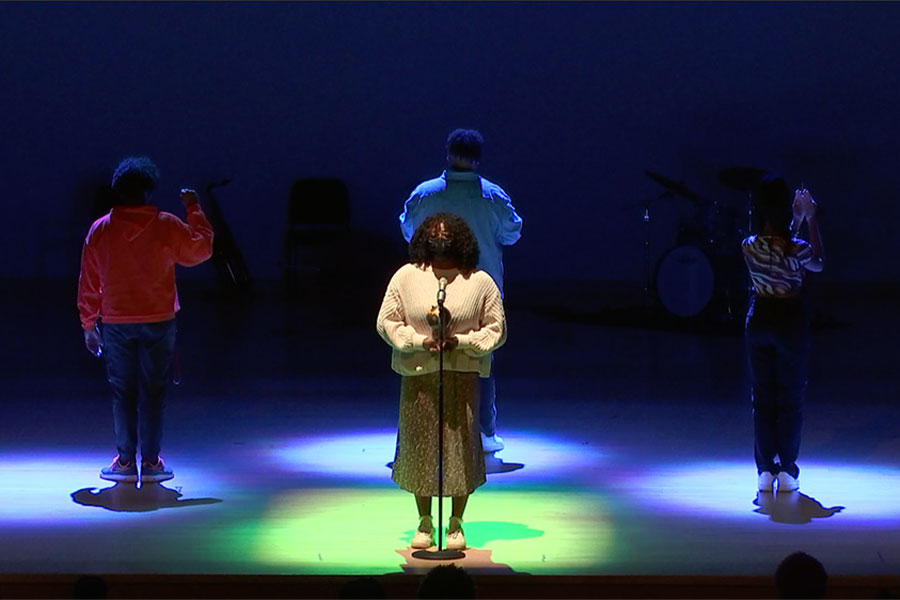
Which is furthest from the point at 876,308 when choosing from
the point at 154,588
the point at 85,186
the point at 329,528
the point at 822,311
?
the point at 154,588

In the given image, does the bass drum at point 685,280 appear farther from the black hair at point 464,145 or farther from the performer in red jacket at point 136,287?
the performer in red jacket at point 136,287

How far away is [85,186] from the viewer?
45.3ft

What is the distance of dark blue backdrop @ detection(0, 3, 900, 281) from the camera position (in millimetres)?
13477

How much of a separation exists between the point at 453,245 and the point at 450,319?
245mm

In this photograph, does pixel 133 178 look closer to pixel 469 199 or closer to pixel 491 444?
pixel 469 199

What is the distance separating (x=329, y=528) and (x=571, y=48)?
9.43 meters

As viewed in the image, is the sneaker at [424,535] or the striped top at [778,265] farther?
the striped top at [778,265]

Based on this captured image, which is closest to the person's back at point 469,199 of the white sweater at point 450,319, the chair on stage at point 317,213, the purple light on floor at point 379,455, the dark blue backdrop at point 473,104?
the purple light on floor at point 379,455

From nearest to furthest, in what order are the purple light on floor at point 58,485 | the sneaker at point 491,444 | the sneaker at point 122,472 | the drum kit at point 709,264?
the purple light on floor at point 58,485, the sneaker at point 122,472, the sneaker at point 491,444, the drum kit at point 709,264

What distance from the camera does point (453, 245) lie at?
14.7 feet

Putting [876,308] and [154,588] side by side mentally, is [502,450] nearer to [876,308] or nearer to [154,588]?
[154,588]

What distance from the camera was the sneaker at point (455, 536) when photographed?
4.50m

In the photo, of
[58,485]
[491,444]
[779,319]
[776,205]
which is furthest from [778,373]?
[58,485]

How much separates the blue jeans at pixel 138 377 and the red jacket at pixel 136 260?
0.17 ft
